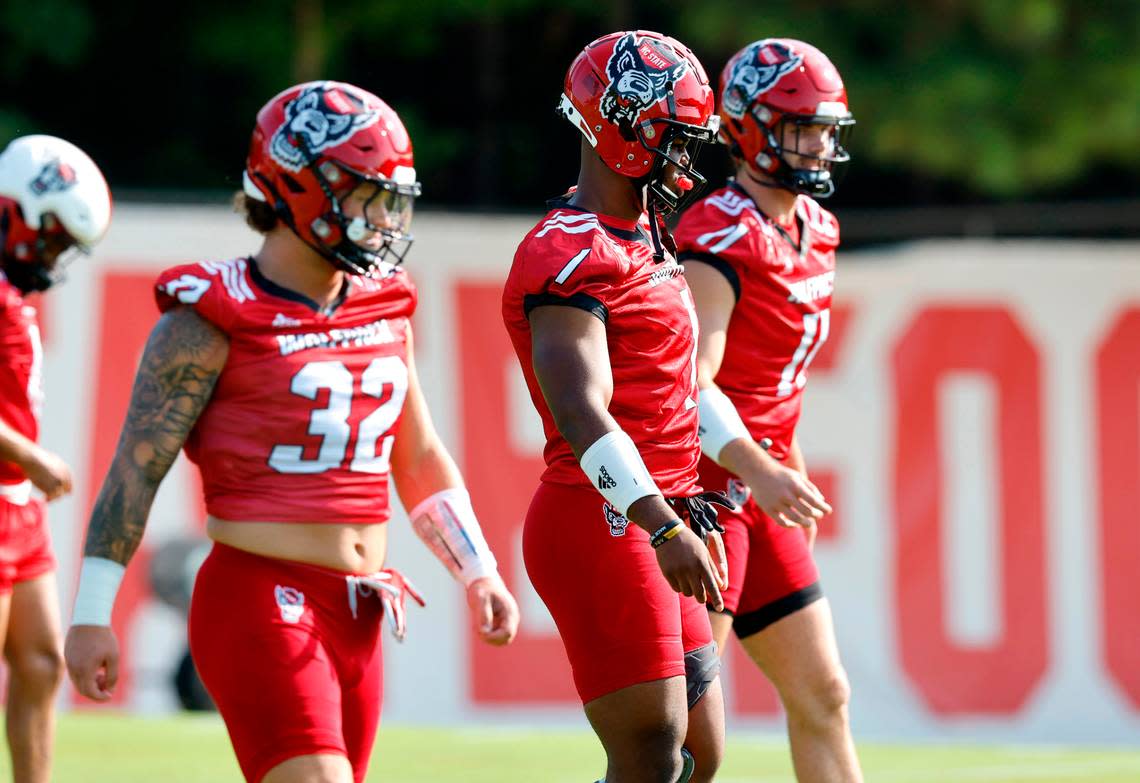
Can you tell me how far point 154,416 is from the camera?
4156 millimetres

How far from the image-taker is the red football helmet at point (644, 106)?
429cm

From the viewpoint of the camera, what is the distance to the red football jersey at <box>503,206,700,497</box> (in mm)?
4129

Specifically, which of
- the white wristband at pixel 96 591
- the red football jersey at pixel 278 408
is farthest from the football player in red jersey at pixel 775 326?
the white wristband at pixel 96 591

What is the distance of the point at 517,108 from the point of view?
576 inches

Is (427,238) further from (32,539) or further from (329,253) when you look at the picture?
(329,253)

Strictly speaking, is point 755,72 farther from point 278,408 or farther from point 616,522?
point 278,408

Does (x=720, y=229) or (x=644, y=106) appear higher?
(x=644, y=106)

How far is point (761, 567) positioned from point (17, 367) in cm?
265

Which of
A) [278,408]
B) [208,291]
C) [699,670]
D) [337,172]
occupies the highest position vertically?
[337,172]

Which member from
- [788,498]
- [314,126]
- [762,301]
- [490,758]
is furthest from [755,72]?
[490,758]

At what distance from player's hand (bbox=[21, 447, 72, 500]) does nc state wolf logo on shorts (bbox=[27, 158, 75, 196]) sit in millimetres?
1060

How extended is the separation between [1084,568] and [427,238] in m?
4.35

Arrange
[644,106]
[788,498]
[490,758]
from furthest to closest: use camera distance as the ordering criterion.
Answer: [490,758] < [788,498] < [644,106]

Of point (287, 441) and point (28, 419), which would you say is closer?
point (287, 441)
